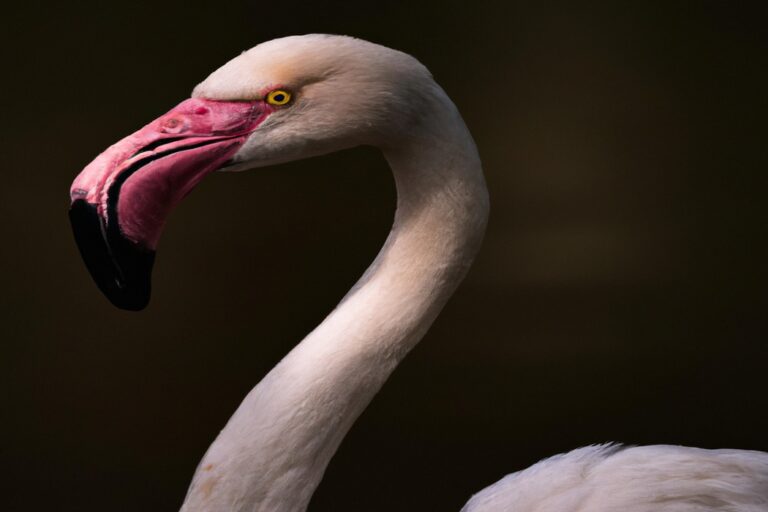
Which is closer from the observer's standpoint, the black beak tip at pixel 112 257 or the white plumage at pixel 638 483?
the black beak tip at pixel 112 257

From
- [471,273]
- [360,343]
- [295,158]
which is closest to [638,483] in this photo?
[360,343]

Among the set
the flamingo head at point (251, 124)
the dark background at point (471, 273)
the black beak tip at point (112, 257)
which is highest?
the flamingo head at point (251, 124)

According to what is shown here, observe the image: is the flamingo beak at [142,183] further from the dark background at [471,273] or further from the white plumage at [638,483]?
the dark background at [471,273]

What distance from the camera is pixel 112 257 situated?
2.89ft

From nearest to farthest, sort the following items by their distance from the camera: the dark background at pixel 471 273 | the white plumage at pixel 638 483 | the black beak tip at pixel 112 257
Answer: the black beak tip at pixel 112 257 → the white plumage at pixel 638 483 → the dark background at pixel 471 273

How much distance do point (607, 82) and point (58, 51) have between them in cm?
110

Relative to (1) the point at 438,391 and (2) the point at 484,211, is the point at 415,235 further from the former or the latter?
(1) the point at 438,391

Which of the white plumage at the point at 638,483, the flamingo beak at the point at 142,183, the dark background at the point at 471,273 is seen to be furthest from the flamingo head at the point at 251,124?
the dark background at the point at 471,273

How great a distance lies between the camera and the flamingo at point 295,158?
0.89 metres

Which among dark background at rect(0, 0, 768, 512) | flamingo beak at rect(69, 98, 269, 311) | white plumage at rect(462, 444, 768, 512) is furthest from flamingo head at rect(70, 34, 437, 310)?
dark background at rect(0, 0, 768, 512)

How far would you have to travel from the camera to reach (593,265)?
195 cm

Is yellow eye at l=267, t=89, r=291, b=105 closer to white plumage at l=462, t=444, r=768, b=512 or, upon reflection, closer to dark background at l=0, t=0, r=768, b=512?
white plumage at l=462, t=444, r=768, b=512

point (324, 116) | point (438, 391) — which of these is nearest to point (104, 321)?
point (438, 391)

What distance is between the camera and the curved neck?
0.96m
